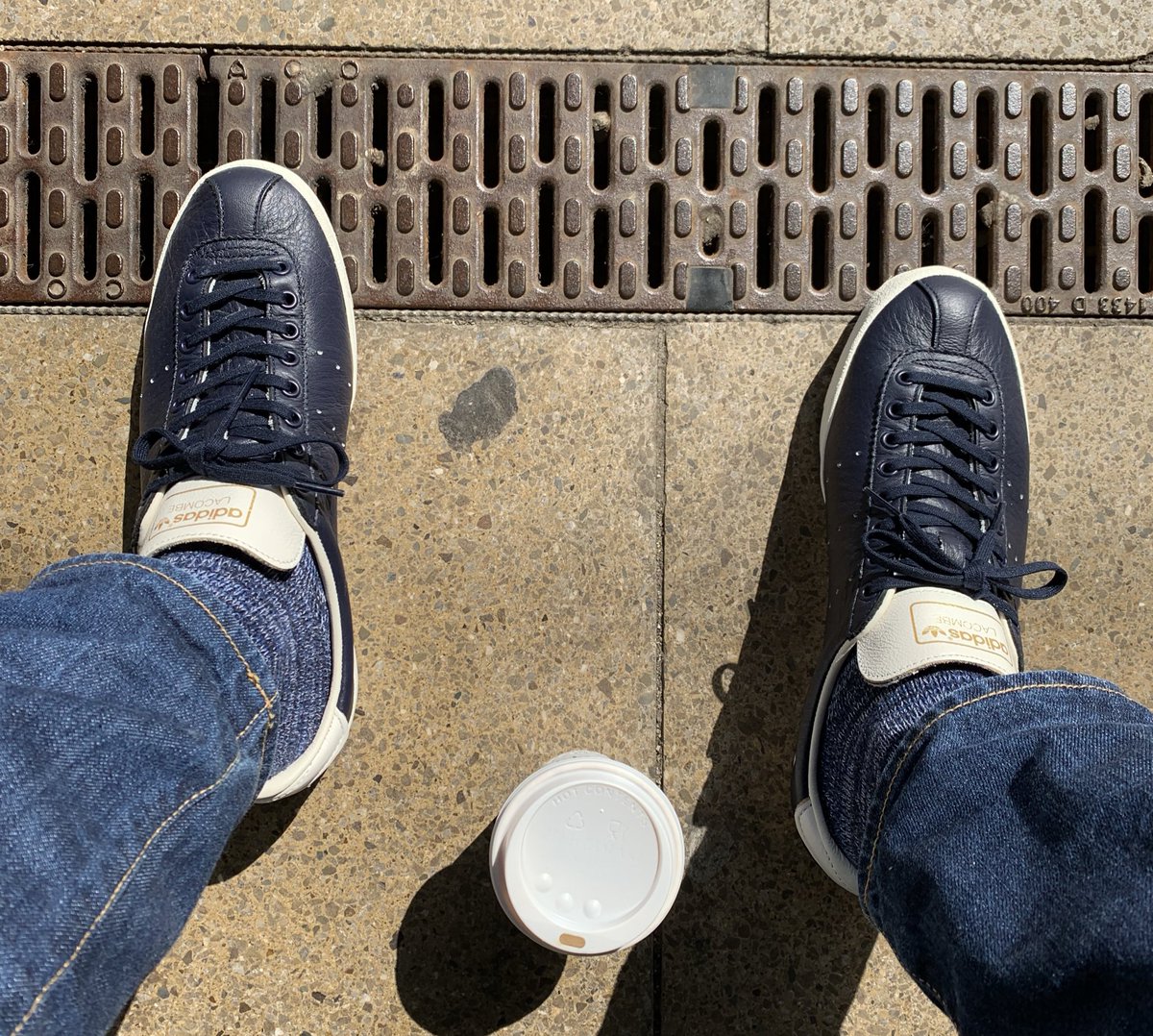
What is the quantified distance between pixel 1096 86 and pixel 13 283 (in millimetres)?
2189

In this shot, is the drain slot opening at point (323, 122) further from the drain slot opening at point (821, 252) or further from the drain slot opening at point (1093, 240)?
the drain slot opening at point (1093, 240)

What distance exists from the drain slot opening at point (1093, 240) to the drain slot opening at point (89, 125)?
199 cm

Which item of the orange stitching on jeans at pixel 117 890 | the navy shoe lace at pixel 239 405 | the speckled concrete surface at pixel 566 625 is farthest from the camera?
the speckled concrete surface at pixel 566 625

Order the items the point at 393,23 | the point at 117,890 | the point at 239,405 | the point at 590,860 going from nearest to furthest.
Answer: the point at 117,890
the point at 590,860
the point at 239,405
the point at 393,23

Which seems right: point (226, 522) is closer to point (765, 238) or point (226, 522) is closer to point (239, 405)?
point (239, 405)

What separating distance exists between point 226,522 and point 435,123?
0.91m

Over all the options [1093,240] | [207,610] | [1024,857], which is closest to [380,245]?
[207,610]

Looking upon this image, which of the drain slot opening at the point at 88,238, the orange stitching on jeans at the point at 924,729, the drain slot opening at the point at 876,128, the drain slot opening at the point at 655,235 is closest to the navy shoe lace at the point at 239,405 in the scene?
the drain slot opening at the point at 88,238

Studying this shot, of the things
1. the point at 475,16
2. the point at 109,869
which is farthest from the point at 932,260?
the point at 109,869

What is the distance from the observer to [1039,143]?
6.26ft

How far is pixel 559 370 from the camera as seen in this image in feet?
6.11

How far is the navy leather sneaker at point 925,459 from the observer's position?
1.71 meters

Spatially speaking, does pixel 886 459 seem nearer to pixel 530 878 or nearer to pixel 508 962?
pixel 530 878

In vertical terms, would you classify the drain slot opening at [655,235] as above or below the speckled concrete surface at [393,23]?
below
